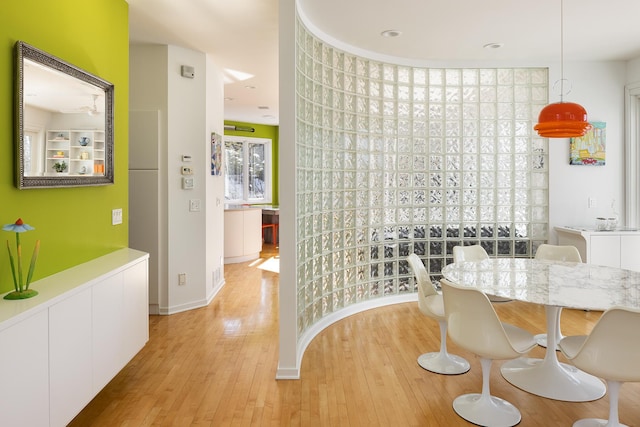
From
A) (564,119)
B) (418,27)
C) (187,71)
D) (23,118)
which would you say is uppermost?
(418,27)

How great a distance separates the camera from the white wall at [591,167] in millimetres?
5234

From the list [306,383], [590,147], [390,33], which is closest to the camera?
[306,383]

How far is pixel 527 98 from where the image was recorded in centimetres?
526

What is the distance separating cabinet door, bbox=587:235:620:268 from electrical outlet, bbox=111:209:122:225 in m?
4.55

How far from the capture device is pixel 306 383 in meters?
3.09

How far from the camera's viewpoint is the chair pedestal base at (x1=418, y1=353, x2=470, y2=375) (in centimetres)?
327

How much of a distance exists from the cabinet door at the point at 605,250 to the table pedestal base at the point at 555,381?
1978mm

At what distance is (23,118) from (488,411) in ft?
9.65

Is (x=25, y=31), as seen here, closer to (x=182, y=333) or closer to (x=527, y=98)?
(x=182, y=333)

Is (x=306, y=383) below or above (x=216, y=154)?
below

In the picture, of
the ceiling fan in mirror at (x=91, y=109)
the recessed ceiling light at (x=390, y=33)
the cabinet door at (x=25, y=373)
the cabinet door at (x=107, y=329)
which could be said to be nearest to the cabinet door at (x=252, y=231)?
the recessed ceiling light at (x=390, y=33)

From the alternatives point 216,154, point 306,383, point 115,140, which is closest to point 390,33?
point 216,154

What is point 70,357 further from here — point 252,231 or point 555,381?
point 252,231

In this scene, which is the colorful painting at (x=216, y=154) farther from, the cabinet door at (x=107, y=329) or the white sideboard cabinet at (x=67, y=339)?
the cabinet door at (x=107, y=329)
